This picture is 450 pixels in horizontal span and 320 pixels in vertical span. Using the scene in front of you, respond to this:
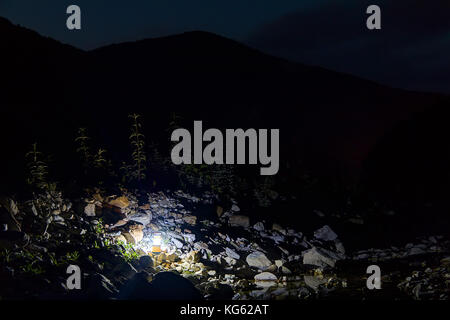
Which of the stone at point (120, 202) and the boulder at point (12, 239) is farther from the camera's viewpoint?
the stone at point (120, 202)

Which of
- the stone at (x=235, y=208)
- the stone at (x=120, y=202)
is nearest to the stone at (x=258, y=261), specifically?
the stone at (x=235, y=208)

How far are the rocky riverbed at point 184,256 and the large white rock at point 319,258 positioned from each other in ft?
0.07

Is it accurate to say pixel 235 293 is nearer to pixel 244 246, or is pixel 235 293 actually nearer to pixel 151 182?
pixel 244 246

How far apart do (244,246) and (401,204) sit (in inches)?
208

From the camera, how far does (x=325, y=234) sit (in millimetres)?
7211

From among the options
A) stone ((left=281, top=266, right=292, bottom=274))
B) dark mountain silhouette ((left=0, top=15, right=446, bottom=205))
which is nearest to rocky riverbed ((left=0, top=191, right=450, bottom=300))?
stone ((left=281, top=266, right=292, bottom=274))

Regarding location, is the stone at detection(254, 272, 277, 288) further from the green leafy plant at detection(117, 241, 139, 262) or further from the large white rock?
the green leafy plant at detection(117, 241, 139, 262)

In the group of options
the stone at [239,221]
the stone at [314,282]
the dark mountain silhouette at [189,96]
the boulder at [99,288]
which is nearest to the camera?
the boulder at [99,288]

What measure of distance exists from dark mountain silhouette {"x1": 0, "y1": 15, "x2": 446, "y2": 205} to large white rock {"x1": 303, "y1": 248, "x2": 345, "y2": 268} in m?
4.33

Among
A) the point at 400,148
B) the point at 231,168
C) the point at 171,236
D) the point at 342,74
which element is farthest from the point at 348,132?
the point at 171,236

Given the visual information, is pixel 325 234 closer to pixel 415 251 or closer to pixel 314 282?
pixel 415 251

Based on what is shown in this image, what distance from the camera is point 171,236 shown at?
639cm

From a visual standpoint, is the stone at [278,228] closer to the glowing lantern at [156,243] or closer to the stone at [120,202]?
the glowing lantern at [156,243]

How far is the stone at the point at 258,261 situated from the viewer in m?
5.93
